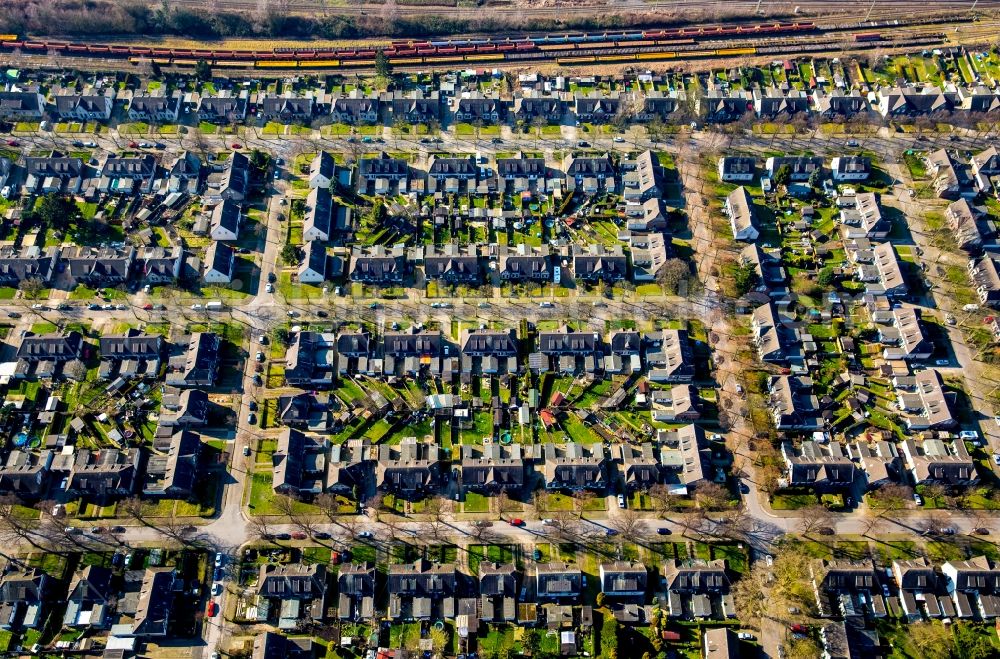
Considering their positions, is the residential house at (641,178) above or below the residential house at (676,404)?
above

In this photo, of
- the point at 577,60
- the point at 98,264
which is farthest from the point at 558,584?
the point at 577,60

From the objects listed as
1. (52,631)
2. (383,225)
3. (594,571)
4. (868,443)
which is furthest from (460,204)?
(52,631)

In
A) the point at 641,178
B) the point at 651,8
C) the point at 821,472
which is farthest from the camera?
the point at 651,8

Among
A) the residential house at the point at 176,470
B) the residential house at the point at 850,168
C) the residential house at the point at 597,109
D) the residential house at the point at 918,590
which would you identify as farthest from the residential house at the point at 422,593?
the residential house at the point at 850,168

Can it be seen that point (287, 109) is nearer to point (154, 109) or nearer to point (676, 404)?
point (154, 109)

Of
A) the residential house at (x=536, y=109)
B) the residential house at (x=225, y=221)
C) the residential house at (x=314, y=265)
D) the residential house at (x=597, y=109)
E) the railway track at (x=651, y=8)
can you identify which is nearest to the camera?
the residential house at (x=314, y=265)

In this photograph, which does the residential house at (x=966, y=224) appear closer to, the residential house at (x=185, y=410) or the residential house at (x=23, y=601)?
the residential house at (x=185, y=410)
